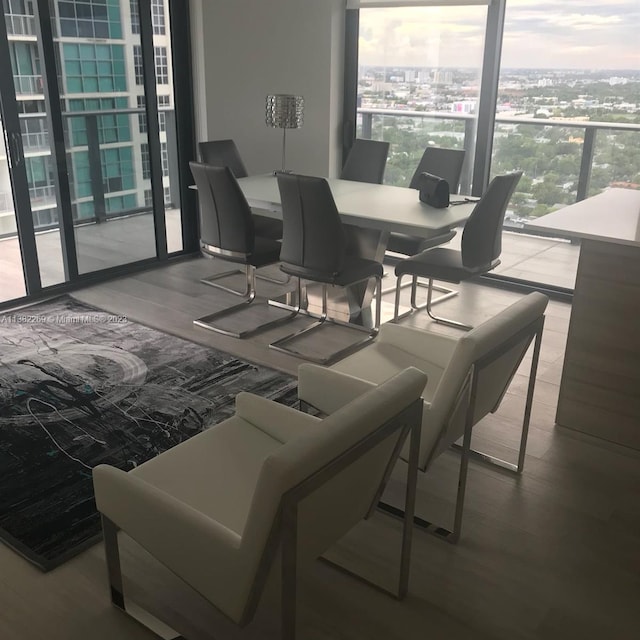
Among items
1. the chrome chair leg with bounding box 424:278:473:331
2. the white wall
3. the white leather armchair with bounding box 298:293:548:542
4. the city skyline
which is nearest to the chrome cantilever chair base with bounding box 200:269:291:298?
the white wall

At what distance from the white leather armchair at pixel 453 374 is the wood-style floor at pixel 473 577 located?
0.49 ft

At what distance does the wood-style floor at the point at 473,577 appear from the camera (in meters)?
2.07

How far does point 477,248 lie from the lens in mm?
4090

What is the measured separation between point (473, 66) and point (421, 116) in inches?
23.8

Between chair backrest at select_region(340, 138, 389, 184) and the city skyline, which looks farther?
chair backrest at select_region(340, 138, 389, 184)

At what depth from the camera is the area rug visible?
101 inches

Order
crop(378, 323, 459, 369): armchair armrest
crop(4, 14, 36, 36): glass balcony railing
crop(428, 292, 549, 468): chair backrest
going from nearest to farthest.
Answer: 1. crop(428, 292, 549, 468): chair backrest
2. crop(378, 323, 459, 369): armchair armrest
3. crop(4, 14, 36, 36): glass balcony railing

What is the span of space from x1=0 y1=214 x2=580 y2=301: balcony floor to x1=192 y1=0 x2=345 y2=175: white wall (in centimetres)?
110

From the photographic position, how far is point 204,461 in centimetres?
216

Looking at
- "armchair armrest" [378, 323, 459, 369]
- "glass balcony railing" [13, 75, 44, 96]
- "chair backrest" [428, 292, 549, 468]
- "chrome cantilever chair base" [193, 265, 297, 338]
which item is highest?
"glass balcony railing" [13, 75, 44, 96]

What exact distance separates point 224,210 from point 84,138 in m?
1.42

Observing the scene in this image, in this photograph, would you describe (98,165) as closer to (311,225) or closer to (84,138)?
(84,138)

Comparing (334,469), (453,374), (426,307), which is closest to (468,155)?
(426,307)

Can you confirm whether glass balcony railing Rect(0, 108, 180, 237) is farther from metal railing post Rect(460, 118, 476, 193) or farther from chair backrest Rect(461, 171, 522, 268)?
chair backrest Rect(461, 171, 522, 268)
